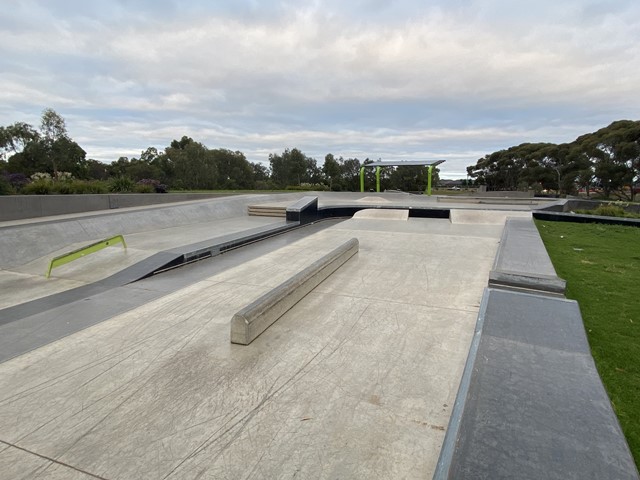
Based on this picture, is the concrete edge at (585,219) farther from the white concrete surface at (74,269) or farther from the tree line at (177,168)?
the tree line at (177,168)

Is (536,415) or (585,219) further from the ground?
(536,415)

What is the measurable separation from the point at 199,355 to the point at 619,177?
38.0 m

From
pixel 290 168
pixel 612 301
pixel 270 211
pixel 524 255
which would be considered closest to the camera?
pixel 612 301

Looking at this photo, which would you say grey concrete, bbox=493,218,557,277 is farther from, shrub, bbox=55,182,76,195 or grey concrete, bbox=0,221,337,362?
shrub, bbox=55,182,76,195

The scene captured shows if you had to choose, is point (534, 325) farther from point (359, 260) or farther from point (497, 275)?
point (359, 260)

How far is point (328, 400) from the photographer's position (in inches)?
101

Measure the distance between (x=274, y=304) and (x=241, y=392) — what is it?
1.27 meters

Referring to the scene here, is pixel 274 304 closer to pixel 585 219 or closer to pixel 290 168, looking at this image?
pixel 585 219

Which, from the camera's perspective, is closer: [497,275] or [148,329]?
[148,329]

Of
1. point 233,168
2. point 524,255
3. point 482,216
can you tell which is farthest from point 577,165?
point 233,168

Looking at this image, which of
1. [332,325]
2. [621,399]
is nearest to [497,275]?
[621,399]

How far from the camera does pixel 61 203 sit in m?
11.7

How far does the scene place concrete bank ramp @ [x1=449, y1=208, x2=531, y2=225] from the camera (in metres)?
11.7

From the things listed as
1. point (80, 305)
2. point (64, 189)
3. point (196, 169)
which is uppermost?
point (196, 169)
